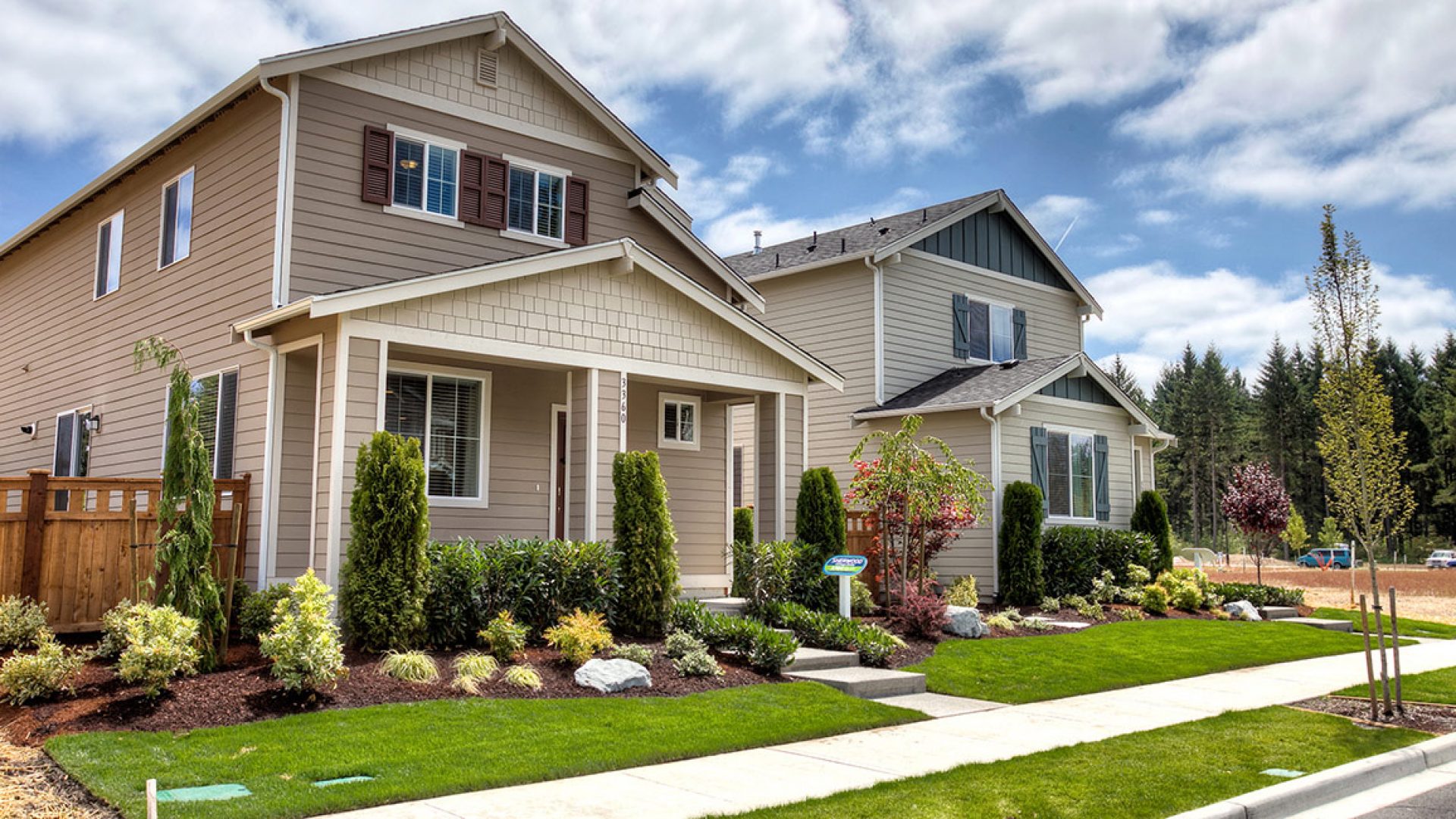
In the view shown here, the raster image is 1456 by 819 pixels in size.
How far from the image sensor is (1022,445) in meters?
19.2

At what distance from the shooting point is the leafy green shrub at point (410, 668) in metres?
9.15

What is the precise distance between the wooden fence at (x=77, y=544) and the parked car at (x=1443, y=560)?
57100mm

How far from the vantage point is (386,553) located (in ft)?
33.1

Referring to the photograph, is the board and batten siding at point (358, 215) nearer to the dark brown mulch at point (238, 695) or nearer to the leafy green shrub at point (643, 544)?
the leafy green shrub at point (643, 544)

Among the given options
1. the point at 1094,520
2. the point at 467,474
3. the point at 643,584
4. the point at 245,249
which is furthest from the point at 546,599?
the point at 1094,520

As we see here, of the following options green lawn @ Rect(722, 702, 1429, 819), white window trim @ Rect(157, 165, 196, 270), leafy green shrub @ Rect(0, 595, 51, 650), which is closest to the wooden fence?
leafy green shrub @ Rect(0, 595, 51, 650)

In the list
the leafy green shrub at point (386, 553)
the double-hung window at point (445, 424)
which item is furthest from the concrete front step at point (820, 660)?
the double-hung window at point (445, 424)

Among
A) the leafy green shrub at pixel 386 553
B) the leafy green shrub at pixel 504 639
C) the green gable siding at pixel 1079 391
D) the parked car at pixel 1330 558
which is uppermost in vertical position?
the green gable siding at pixel 1079 391

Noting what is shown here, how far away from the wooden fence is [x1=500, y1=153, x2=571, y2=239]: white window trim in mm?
5725

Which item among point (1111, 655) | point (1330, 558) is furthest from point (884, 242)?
point (1330, 558)

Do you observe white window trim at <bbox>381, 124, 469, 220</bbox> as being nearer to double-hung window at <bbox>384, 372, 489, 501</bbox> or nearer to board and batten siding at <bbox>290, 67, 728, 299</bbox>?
board and batten siding at <bbox>290, 67, 728, 299</bbox>

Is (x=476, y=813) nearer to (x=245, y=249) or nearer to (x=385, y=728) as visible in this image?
(x=385, y=728)

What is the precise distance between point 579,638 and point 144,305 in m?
9.82

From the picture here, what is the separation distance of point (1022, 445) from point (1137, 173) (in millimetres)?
8999
